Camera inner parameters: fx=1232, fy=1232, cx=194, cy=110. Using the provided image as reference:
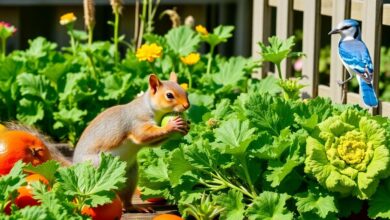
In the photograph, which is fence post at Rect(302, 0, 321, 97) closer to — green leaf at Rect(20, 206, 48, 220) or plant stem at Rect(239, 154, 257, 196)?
plant stem at Rect(239, 154, 257, 196)

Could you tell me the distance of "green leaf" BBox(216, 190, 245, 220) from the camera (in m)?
4.26

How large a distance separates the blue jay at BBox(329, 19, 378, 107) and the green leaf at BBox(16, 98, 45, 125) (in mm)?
2014

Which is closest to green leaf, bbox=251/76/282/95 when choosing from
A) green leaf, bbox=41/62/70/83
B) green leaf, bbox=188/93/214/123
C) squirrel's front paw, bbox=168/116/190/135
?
green leaf, bbox=188/93/214/123

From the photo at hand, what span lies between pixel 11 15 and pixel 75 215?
5.14 meters

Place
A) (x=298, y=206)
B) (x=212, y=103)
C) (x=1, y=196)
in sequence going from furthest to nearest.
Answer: (x=212, y=103) < (x=298, y=206) < (x=1, y=196)

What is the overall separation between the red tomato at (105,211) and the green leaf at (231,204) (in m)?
0.38

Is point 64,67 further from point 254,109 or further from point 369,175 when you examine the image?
point 369,175

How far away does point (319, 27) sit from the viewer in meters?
6.13

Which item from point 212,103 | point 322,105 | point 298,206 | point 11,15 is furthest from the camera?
point 11,15

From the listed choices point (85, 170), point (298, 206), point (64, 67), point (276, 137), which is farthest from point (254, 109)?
point (64, 67)

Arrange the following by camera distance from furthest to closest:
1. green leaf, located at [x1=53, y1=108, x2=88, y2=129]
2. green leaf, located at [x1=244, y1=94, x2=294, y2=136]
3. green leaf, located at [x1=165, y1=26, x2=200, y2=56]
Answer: green leaf, located at [x1=165, y1=26, x2=200, y2=56], green leaf, located at [x1=53, y1=108, x2=88, y2=129], green leaf, located at [x1=244, y1=94, x2=294, y2=136]

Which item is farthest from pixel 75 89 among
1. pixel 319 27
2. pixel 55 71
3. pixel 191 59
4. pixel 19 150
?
pixel 19 150

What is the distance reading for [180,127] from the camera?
15.0ft

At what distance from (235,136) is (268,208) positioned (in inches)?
12.9
